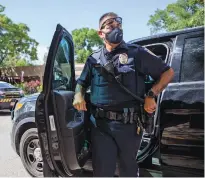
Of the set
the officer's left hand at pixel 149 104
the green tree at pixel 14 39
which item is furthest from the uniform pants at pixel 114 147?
the green tree at pixel 14 39

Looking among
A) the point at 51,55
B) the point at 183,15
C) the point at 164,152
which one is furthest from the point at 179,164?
the point at 183,15

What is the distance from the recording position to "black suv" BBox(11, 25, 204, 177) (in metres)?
2.47

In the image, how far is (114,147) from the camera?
234 centimetres

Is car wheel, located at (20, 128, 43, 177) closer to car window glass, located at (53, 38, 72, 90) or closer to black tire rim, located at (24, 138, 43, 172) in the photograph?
black tire rim, located at (24, 138, 43, 172)

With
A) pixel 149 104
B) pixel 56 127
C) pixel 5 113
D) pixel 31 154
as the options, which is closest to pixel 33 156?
pixel 31 154

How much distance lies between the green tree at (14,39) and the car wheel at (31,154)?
32.0 m

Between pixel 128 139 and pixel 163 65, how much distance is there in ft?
2.22

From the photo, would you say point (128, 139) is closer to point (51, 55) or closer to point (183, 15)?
point (51, 55)

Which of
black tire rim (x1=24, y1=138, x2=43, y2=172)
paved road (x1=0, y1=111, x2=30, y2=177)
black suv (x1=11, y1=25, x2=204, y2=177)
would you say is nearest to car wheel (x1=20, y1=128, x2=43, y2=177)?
black tire rim (x1=24, y1=138, x2=43, y2=172)

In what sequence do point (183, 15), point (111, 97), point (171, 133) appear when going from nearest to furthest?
point (111, 97) < point (171, 133) < point (183, 15)

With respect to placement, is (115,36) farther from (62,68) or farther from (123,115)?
(62,68)

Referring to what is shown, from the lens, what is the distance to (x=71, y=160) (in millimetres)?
2520

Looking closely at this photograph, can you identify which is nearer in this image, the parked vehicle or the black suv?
the black suv

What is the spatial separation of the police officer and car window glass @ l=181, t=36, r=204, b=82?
0.40 metres
